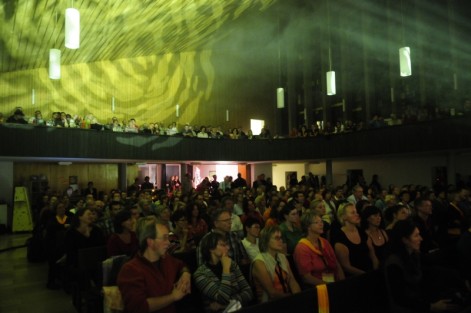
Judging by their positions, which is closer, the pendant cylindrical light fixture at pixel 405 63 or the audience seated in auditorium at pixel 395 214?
the audience seated in auditorium at pixel 395 214

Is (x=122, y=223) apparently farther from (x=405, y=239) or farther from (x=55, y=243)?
(x=405, y=239)

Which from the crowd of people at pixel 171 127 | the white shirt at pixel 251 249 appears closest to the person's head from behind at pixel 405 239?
the white shirt at pixel 251 249

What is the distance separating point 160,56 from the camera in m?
20.3

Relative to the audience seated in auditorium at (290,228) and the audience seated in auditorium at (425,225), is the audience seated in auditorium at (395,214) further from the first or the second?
the audience seated in auditorium at (290,228)

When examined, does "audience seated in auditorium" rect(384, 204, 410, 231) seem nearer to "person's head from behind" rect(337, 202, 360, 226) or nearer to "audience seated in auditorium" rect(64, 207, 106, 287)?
"person's head from behind" rect(337, 202, 360, 226)

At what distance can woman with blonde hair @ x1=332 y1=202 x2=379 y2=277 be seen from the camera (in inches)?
156

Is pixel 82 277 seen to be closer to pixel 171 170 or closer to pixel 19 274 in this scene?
pixel 19 274

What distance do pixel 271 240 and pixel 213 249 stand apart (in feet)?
2.17

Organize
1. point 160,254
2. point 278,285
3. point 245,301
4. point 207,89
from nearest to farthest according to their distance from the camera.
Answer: point 160,254
point 245,301
point 278,285
point 207,89

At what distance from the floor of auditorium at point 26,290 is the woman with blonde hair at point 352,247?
12.8ft

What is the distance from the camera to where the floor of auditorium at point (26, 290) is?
18.2 ft

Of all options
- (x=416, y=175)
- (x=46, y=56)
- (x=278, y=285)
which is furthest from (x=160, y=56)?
(x=278, y=285)

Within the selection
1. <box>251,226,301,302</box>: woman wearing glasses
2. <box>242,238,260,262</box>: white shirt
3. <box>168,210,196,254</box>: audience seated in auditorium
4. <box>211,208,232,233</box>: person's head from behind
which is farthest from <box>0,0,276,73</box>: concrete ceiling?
<box>251,226,301,302</box>: woman wearing glasses

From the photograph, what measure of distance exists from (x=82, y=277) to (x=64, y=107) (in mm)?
13406
